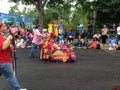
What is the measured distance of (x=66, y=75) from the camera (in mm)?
13164

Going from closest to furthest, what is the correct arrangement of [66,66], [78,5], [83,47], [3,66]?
[3,66] < [66,66] < [83,47] < [78,5]

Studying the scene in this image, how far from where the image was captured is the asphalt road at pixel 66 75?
11.1 metres

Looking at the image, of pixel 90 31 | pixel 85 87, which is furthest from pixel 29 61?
pixel 90 31

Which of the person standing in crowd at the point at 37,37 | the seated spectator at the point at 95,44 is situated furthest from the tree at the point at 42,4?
the person standing in crowd at the point at 37,37

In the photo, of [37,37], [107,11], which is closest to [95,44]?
[37,37]

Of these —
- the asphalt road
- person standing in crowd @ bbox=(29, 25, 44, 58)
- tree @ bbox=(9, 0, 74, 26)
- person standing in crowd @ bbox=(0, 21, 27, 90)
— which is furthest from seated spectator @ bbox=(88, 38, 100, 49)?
person standing in crowd @ bbox=(0, 21, 27, 90)

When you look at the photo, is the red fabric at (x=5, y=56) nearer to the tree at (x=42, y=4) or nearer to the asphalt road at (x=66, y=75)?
the asphalt road at (x=66, y=75)

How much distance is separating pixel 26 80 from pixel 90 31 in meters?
16.5

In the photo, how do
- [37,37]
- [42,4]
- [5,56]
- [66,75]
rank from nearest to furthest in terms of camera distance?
[5,56]
[66,75]
[37,37]
[42,4]

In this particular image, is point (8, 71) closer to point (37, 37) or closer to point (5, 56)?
point (5, 56)

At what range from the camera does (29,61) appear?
17391mm

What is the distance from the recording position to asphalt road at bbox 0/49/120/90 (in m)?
11.1

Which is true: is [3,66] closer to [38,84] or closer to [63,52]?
[38,84]

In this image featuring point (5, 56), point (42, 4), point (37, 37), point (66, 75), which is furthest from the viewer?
point (42, 4)
